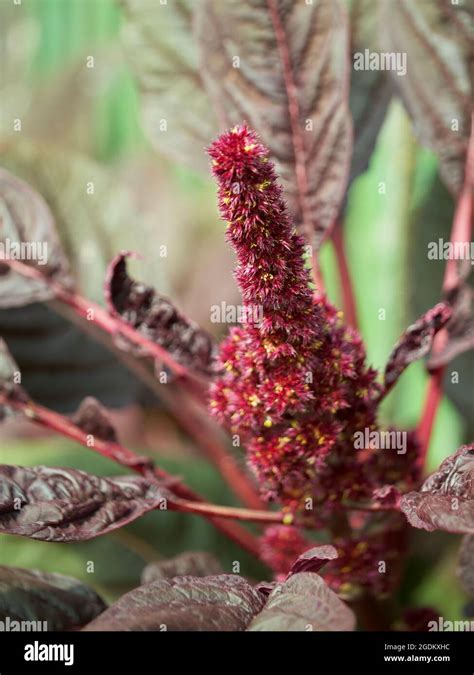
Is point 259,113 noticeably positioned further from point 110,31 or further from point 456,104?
point 110,31

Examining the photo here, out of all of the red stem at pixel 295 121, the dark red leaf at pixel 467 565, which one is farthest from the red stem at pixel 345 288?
the dark red leaf at pixel 467 565

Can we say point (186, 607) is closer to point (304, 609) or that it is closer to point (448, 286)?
point (304, 609)

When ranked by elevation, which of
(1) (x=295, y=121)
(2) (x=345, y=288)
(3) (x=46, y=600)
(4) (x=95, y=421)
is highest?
(1) (x=295, y=121)

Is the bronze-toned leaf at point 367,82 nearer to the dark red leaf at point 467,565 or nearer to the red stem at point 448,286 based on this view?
the red stem at point 448,286

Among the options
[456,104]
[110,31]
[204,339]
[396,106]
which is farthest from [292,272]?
[110,31]

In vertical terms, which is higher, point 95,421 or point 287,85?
point 287,85

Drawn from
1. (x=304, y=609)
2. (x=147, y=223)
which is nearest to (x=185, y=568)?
(x=304, y=609)

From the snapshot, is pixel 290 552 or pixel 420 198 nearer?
pixel 290 552
